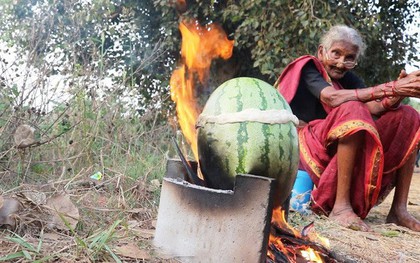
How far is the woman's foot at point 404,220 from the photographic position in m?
4.20

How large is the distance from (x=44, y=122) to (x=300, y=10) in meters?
4.27

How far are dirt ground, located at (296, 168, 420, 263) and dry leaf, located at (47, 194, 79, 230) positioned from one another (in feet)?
4.57

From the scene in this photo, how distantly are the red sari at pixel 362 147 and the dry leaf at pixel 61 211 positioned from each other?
223 cm

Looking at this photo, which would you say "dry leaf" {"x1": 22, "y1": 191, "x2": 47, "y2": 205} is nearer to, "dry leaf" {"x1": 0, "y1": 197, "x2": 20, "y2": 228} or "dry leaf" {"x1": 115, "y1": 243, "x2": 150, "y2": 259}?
"dry leaf" {"x1": 0, "y1": 197, "x2": 20, "y2": 228}

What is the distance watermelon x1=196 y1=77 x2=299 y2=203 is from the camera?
234 centimetres

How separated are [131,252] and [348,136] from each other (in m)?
2.30

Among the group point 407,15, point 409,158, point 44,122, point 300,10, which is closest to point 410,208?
point 409,158

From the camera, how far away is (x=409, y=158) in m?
4.27

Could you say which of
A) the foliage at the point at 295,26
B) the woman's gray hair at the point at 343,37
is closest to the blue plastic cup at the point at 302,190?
the woman's gray hair at the point at 343,37

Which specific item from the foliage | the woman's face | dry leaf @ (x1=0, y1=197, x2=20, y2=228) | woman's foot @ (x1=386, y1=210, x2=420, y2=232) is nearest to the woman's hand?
the woman's face

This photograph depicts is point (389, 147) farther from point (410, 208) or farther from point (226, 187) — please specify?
point (226, 187)

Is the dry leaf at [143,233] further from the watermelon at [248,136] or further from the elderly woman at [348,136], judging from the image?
the elderly woman at [348,136]

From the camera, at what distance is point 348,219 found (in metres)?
3.99

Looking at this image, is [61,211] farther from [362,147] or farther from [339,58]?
[339,58]
